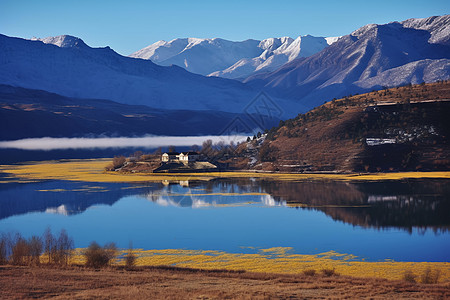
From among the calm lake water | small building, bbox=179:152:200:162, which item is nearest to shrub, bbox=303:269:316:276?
the calm lake water

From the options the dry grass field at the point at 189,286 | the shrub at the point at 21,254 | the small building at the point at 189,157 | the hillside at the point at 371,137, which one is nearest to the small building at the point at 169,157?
the small building at the point at 189,157

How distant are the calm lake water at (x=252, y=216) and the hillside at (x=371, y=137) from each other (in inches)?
1064

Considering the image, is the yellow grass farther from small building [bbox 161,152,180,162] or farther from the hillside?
small building [bbox 161,152,180,162]

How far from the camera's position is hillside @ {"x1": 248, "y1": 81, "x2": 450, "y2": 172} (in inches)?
5482

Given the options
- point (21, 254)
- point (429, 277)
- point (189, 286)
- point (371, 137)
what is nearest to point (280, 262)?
point (429, 277)

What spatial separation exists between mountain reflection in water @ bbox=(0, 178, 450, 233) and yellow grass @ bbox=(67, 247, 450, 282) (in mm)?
17630

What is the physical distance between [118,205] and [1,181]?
178 ft

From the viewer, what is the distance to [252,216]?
257 feet

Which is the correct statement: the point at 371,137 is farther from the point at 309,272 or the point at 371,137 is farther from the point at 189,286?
the point at 189,286

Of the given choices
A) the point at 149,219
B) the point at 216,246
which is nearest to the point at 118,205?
the point at 149,219

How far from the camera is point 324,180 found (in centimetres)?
12125

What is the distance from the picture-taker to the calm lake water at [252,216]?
2403 inches

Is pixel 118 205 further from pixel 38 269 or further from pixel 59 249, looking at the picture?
pixel 38 269

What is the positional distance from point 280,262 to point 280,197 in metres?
43.8
